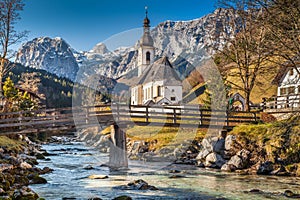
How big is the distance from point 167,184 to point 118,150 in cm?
707

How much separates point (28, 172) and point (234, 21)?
20.3 meters

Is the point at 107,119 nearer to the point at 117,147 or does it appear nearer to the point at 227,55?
the point at 117,147

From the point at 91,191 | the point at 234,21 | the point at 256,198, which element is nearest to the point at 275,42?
the point at 256,198

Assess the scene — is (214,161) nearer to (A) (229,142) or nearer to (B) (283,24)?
(A) (229,142)

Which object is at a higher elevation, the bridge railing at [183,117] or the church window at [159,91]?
the church window at [159,91]

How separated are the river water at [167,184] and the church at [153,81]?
42543 millimetres

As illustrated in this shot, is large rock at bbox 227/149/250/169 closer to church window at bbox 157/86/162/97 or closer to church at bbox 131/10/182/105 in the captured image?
church at bbox 131/10/182/105

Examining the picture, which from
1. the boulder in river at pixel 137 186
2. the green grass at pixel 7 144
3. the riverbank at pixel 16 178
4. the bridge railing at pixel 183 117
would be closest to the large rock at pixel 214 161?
the bridge railing at pixel 183 117

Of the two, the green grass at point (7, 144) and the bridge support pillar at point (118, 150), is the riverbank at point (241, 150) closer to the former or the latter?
the bridge support pillar at point (118, 150)

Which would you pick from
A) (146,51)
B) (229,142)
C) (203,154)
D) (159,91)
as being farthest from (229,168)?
(146,51)

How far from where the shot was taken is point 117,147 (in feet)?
82.7

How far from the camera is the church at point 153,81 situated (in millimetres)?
69438

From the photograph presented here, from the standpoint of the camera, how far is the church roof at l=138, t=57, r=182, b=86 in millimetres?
70075

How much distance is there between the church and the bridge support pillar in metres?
40.0
